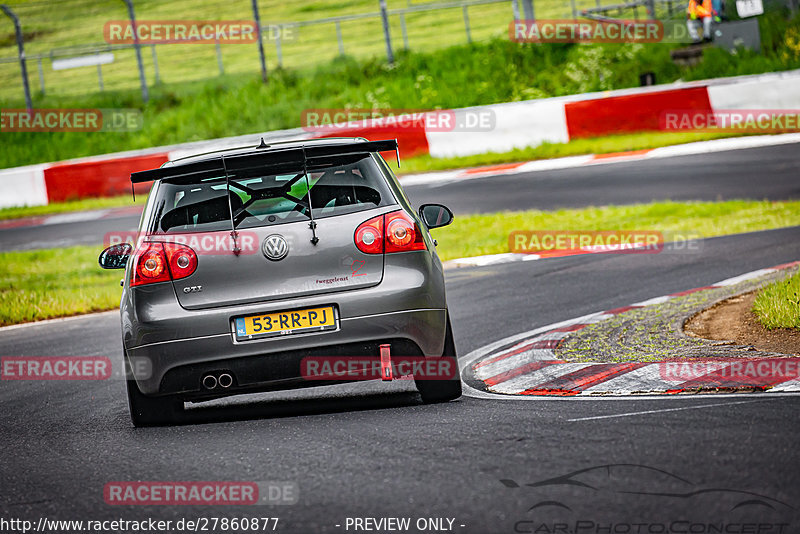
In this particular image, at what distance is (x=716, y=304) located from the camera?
9531 mm

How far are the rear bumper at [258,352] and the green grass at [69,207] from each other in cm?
1687

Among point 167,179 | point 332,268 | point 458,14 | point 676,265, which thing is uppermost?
point 458,14

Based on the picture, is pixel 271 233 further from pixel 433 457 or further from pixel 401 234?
pixel 433 457

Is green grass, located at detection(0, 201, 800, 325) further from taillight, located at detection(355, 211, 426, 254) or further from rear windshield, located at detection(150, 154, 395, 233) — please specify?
taillight, located at detection(355, 211, 426, 254)

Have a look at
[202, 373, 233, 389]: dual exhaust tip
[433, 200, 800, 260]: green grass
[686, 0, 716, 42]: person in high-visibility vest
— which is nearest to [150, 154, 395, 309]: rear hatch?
[202, 373, 233, 389]: dual exhaust tip

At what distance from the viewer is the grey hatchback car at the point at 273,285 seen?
21.4 feet

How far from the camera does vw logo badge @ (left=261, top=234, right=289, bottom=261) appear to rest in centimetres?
656

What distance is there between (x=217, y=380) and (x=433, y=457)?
1.59 metres

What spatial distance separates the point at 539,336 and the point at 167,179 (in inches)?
130

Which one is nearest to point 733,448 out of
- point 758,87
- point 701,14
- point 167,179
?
point 167,179

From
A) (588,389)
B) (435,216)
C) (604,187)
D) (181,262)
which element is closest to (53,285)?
(604,187)

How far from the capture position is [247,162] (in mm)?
6777

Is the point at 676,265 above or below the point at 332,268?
below

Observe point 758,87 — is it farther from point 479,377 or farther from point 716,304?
point 479,377
